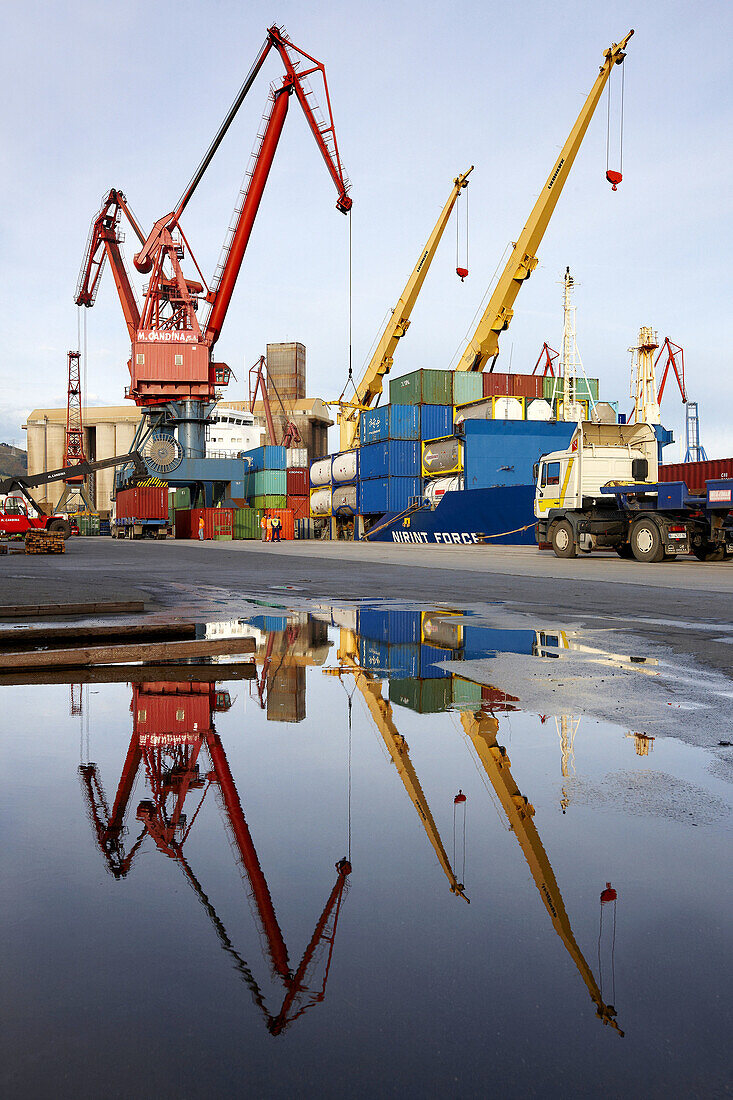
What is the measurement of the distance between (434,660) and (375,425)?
40.6 meters

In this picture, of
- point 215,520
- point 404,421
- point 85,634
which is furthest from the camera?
point 215,520

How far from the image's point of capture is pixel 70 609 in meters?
7.69

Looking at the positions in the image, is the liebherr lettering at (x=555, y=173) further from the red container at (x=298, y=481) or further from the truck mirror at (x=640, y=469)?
the red container at (x=298, y=481)

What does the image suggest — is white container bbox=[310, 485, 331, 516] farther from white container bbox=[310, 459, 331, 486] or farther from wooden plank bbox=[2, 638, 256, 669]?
wooden plank bbox=[2, 638, 256, 669]

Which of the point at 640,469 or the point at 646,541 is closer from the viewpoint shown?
the point at 646,541

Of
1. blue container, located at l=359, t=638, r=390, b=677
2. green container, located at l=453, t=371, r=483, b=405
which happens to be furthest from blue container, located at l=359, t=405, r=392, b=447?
blue container, located at l=359, t=638, r=390, b=677

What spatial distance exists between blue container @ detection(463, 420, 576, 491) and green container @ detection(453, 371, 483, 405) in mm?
5318

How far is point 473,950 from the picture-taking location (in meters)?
1.75

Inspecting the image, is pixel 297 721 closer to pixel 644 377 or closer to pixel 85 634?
pixel 85 634

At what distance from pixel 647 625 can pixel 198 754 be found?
18.7ft

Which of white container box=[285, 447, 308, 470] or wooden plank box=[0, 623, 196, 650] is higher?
white container box=[285, 447, 308, 470]

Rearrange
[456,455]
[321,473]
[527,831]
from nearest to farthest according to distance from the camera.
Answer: [527,831] < [456,455] < [321,473]

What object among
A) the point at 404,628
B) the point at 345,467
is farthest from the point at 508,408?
the point at 404,628

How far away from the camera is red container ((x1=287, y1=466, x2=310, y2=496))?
6450 cm
